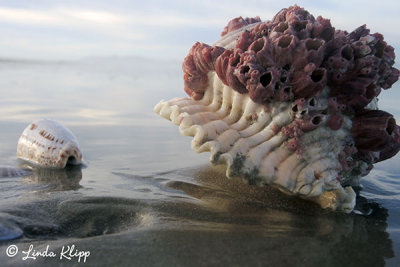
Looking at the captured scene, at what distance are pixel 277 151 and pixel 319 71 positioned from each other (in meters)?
0.63

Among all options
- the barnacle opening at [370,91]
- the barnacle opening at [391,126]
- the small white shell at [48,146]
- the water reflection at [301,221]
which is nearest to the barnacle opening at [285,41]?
the barnacle opening at [370,91]

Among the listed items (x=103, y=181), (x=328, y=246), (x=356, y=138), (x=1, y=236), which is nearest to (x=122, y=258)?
(x=1, y=236)

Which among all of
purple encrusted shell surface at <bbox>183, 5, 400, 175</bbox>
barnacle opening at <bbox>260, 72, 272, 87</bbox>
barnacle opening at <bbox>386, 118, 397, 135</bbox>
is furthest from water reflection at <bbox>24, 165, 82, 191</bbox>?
barnacle opening at <bbox>386, 118, 397, 135</bbox>

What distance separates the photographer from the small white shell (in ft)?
14.0

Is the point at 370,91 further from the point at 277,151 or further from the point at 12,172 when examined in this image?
the point at 12,172

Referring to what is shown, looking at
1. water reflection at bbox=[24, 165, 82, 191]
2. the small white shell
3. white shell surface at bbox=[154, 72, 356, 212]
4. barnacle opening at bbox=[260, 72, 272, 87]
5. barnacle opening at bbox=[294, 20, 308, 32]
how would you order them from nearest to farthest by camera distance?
white shell surface at bbox=[154, 72, 356, 212] < barnacle opening at bbox=[260, 72, 272, 87] < barnacle opening at bbox=[294, 20, 308, 32] < water reflection at bbox=[24, 165, 82, 191] < the small white shell

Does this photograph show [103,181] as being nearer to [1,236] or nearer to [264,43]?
[1,236]

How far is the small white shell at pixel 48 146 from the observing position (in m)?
4.25

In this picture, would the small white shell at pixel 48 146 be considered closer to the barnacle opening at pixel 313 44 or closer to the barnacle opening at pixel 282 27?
the barnacle opening at pixel 282 27

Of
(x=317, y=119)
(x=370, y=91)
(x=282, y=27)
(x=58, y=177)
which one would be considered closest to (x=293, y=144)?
(x=317, y=119)

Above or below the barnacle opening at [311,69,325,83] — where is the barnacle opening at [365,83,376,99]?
below

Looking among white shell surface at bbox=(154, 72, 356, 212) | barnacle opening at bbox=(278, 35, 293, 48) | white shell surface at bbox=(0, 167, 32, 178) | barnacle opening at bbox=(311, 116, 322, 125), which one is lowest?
white shell surface at bbox=(0, 167, 32, 178)

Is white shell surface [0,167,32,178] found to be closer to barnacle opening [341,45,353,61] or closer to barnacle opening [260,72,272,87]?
barnacle opening [260,72,272,87]

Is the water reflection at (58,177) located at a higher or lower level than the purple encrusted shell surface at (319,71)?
lower
